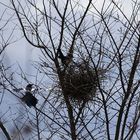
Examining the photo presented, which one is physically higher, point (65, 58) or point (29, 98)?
point (65, 58)

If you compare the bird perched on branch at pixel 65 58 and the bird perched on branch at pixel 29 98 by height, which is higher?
the bird perched on branch at pixel 65 58

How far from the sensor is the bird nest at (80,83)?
6580mm

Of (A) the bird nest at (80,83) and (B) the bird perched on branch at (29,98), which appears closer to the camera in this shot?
(A) the bird nest at (80,83)

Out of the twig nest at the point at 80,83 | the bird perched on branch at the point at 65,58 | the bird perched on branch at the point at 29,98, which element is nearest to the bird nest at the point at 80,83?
the twig nest at the point at 80,83

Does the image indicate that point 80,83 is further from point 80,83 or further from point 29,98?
point 29,98

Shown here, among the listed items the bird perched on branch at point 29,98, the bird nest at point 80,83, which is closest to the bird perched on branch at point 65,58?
the bird nest at point 80,83

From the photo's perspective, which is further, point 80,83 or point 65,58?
point 80,83

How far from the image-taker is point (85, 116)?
696 centimetres

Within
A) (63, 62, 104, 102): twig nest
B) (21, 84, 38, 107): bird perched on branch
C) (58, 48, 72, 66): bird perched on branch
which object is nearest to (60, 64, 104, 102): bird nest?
(63, 62, 104, 102): twig nest

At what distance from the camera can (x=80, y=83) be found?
22.5 feet

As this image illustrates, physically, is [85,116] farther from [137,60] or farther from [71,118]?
[137,60]

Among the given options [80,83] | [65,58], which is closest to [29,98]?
[80,83]

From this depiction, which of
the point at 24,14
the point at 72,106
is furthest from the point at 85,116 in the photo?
the point at 24,14

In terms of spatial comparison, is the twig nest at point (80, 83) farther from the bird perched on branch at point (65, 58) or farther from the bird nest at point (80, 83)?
the bird perched on branch at point (65, 58)
